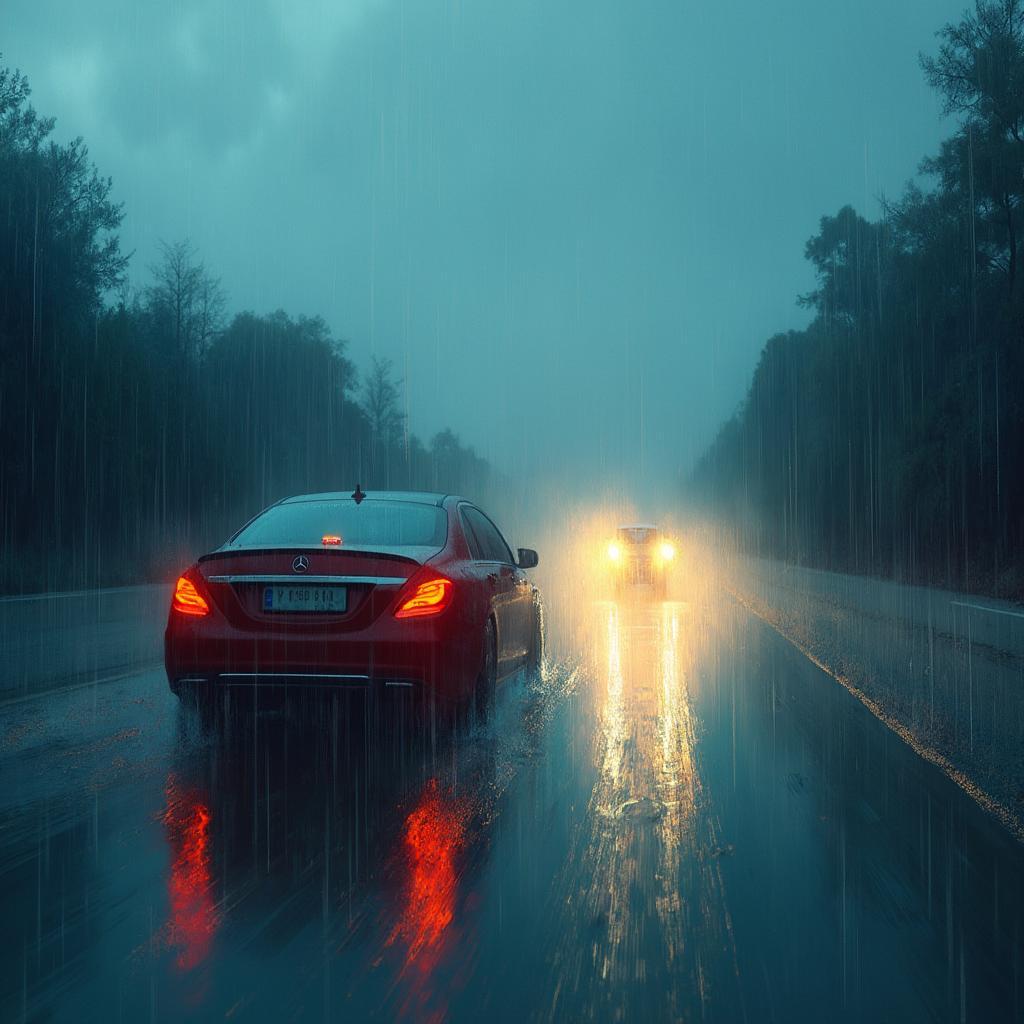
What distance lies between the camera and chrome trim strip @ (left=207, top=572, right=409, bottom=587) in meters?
6.81

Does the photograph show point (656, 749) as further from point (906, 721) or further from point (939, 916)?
point (939, 916)

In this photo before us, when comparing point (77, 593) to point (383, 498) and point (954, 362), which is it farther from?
point (954, 362)

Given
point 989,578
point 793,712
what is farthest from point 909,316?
point 793,712

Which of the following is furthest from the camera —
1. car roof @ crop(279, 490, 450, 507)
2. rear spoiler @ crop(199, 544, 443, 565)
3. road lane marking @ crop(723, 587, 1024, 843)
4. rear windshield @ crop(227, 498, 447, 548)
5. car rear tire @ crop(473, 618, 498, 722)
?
car roof @ crop(279, 490, 450, 507)

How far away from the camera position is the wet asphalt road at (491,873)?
350 cm

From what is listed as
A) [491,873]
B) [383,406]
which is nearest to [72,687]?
[491,873]

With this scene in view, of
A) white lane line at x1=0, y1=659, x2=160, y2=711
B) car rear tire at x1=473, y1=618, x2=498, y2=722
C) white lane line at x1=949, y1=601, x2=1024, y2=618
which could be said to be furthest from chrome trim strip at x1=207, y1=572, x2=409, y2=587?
white lane line at x1=949, y1=601, x2=1024, y2=618

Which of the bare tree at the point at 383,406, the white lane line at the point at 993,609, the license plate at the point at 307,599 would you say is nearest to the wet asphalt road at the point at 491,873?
the license plate at the point at 307,599

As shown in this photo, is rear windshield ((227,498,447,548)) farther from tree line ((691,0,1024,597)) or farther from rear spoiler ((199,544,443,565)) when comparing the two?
tree line ((691,0,1024,597))

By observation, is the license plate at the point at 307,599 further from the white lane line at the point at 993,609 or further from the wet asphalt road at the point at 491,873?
the white lane line at the point at 993,609

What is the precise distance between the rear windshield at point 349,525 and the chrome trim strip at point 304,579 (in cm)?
30

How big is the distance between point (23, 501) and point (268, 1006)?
29175 millimetres

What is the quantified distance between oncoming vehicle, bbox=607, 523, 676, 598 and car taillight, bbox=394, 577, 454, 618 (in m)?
19.7

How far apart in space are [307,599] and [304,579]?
12 centimetres
